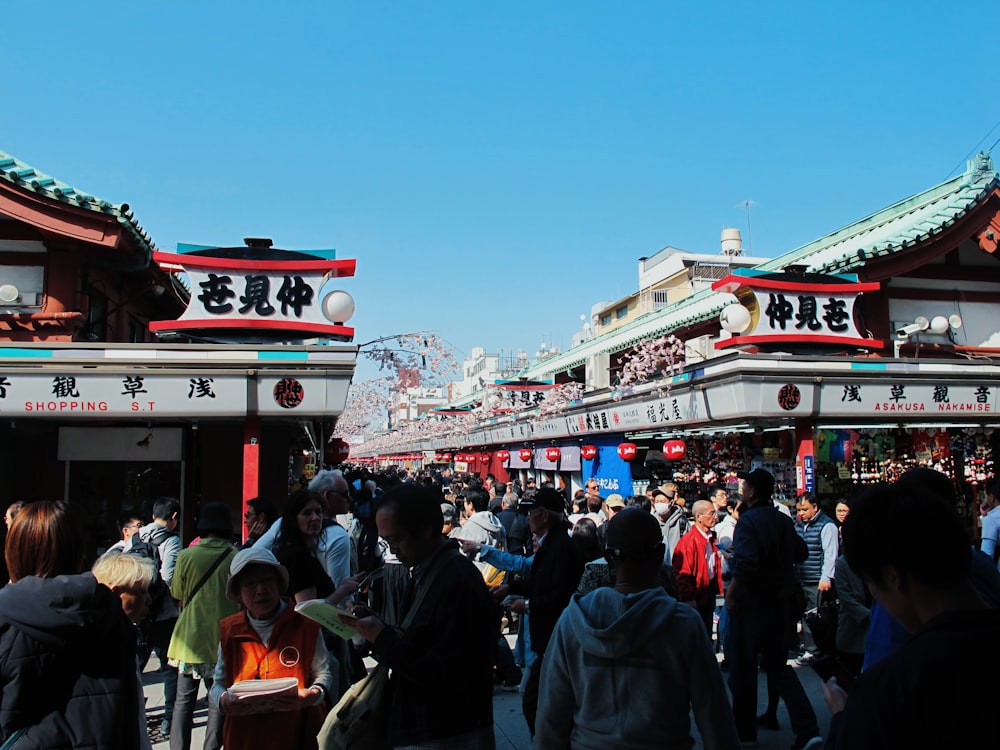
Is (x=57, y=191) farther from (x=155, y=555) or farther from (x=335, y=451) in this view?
(x=335, y=451)

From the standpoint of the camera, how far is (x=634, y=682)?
2959mm

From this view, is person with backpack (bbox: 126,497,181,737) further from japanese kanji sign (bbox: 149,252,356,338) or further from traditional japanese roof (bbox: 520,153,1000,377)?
traditional japanese roof (bbox: 520,153,1000,377)

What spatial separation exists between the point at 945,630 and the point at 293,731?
124 inches

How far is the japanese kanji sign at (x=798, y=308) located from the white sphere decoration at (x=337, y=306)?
245 inches

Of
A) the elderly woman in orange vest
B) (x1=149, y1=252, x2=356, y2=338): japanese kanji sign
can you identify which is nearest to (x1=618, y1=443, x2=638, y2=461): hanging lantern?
(x1=149, y1=252, x2=356, y2=338): japanese kanji sign

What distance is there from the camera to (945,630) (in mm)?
1816

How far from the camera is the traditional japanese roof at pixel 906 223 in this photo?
13875mm

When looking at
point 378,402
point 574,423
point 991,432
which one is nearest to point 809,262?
point 991,432

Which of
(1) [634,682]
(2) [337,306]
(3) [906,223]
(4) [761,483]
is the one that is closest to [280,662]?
(1) [634,682]

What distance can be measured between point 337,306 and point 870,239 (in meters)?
11.5

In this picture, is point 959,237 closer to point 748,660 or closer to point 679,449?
point 679,449

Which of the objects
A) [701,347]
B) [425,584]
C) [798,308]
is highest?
[798,308]

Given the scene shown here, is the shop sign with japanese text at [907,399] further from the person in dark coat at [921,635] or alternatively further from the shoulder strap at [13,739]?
the shoulder strap at [13,739]

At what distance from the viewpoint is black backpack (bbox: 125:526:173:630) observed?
21.7ft
